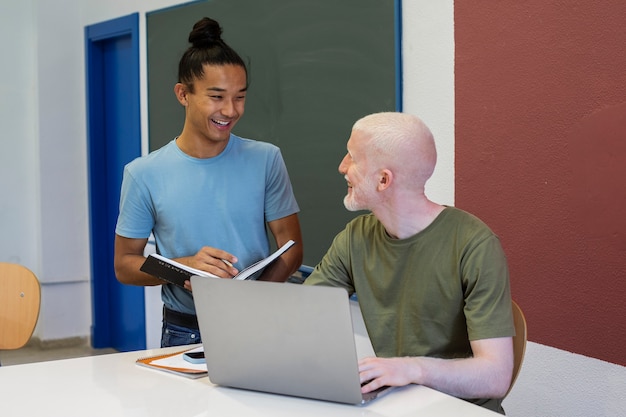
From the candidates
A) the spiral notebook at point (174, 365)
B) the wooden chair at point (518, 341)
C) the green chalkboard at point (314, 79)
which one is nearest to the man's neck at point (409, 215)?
the wooden chair at point (518, 341)

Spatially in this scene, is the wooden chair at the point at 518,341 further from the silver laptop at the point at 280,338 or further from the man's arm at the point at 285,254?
the man's arm at the point at 285,254

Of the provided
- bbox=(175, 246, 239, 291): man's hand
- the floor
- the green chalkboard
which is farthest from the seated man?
the floor

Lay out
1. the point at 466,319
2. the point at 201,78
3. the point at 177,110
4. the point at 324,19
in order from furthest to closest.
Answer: the point at 177,110 < the point at 324,19 < the point at 201,78 < the point at 466,319

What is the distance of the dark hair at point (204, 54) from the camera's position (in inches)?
95.3

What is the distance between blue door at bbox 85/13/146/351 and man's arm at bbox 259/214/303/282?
111 inches

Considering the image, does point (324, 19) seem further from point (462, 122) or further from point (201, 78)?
point (201, 78)

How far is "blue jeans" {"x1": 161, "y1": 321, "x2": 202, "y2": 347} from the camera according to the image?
2.38 metres

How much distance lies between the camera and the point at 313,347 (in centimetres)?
158

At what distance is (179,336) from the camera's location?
240cm

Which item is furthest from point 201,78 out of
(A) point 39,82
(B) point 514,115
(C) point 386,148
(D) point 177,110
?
(A) point 39,82

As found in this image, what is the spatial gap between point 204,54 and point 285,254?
0.63 m

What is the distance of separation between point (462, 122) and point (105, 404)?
1585 millimetres

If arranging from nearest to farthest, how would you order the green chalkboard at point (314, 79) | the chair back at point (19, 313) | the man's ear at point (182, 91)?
the man's ear at point (182, 91) < the chair back at point (19, 313) < the green chalkboard at point (314, 79)

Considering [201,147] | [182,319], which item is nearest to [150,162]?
[201,147]
